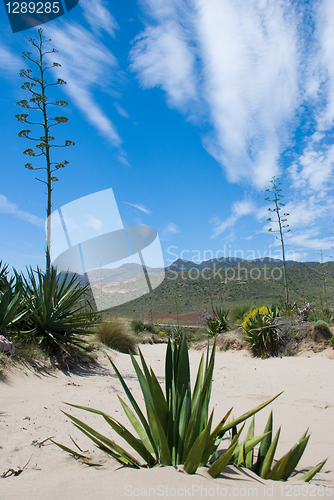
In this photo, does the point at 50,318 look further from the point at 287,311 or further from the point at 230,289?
the point at 230,289

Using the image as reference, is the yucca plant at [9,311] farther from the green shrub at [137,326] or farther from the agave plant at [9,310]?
the green shrub at [137,326]

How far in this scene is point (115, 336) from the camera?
1002 cm

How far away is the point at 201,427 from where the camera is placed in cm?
229

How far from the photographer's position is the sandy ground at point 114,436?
174 centimetres

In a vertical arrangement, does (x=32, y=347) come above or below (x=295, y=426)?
above

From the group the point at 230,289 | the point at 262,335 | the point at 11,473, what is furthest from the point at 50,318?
the point at 230,289

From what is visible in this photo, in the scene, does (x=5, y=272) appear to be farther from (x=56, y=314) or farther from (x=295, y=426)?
(x=295, y=426)

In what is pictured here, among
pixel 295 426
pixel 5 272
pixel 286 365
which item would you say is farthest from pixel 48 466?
pixel 286 365

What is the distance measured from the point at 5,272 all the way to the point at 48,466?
6311mm

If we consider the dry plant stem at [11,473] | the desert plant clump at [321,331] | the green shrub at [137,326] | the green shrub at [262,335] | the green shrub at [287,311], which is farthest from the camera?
the green shrub at [137,326]

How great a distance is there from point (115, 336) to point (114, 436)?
23.0 ft

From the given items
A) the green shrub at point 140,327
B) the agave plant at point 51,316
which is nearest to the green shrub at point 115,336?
the agave plant at point 51,316

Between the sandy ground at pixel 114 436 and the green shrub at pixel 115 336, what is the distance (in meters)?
2.16

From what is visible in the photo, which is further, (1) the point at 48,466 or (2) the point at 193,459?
(1) the point at 48,466
